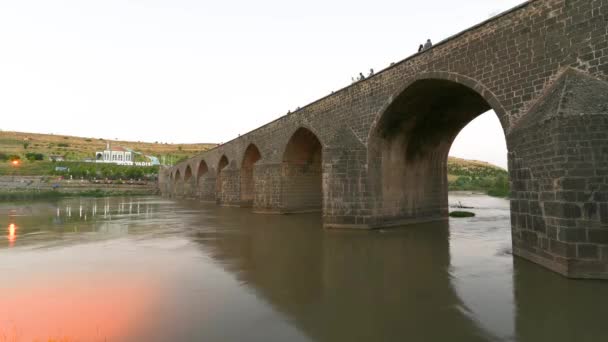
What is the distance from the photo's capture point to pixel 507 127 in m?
7.94

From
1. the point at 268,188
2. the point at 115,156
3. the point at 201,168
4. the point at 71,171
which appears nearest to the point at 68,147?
the point at 115,156

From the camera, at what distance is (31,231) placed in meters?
13.1

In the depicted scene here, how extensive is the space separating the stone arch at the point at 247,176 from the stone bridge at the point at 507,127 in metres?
6.62

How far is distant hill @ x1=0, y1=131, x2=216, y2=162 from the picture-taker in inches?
3605

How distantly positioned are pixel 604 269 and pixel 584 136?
7.48 feet

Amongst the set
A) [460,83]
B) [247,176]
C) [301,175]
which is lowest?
[301,175]

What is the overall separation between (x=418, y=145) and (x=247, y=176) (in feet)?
49.3

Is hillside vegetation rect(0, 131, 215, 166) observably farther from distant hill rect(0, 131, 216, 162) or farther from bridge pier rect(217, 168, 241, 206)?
bridge pier rect(217, 168, 241, 206)

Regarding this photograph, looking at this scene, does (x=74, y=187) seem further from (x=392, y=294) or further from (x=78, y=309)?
(x=392, y=294)

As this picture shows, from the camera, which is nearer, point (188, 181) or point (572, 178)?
point (572, 178)

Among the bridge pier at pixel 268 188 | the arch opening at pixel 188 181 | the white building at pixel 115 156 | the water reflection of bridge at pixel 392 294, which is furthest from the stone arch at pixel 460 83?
the white building at pixel 115 156

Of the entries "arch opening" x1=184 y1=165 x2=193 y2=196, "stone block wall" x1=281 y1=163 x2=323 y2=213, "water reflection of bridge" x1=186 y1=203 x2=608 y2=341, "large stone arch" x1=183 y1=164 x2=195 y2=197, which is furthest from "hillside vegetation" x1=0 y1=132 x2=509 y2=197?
"water reflection of bridge" x1=186 y1=203 x2=608 y2=341

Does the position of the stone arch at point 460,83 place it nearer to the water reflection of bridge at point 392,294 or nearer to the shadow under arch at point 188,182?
the water reflection of bridge at point 392,294

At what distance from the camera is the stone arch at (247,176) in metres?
25.3
